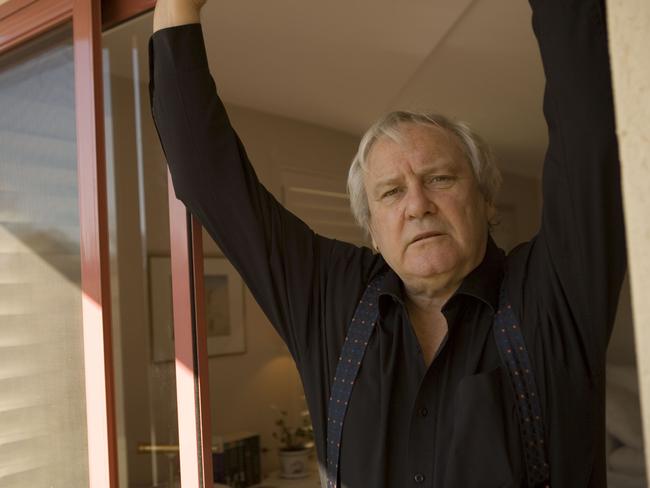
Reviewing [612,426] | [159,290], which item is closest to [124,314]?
[159,290]

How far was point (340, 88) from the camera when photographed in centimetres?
336

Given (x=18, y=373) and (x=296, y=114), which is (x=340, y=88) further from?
(x=18, y=373)

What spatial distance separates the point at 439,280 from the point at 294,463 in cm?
239

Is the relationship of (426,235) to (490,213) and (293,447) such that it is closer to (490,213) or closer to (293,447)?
(490,213)

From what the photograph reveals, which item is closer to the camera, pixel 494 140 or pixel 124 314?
pixel 124 314

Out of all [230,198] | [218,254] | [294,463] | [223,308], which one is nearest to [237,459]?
[294,463]

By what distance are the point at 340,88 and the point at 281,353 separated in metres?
1.38

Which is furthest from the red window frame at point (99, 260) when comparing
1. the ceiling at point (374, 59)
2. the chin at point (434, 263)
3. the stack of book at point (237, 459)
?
the stack of book at point (237, 459)

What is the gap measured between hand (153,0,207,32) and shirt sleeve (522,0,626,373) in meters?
0.63

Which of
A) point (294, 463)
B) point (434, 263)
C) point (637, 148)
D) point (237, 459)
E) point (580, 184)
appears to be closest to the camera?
point (637, 148)

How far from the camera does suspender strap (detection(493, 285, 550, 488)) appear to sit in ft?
3.20

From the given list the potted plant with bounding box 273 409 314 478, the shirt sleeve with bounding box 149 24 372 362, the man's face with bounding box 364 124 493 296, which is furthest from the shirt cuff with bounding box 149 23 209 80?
the potted plant with bounding box 273 409 314 478

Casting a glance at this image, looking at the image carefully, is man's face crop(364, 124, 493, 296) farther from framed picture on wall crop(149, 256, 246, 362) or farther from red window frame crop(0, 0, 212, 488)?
framed picture on wall crop(149, 256, 246, 362)

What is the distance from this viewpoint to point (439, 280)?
3.76 feet
